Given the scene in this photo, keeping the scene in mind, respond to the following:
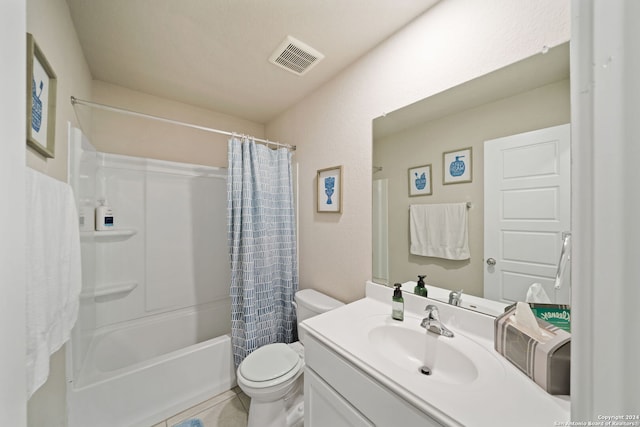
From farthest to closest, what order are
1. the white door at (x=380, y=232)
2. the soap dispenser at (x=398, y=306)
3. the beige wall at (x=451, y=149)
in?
the white door at (x=380, y=232) < the soap dispenser at (x=398, y=306) < the beige wall at (x=451, y=149)

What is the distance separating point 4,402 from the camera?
0.30m

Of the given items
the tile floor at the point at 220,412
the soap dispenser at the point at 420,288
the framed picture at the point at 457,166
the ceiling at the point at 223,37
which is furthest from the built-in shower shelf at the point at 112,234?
the framed picture at the point at 457,166

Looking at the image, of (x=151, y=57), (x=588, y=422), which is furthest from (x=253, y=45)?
(x=588, y=422)

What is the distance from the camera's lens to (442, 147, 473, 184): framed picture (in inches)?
39.8

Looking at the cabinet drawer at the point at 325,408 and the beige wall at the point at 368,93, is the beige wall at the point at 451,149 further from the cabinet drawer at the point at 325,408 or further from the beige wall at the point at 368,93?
the cabinet drawer at the point at 325,408

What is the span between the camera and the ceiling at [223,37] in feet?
3.70

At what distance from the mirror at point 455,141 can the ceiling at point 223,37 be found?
495mm

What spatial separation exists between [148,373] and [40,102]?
1.47 meters

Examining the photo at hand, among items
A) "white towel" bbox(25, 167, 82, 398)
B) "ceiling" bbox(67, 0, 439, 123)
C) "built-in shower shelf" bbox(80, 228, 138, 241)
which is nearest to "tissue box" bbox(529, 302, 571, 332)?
"ceiling" bbox(67, 0, 439, 123)

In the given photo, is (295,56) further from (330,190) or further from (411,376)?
(411,376)

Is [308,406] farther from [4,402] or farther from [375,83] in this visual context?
[375,83]

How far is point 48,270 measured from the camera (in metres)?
0.80

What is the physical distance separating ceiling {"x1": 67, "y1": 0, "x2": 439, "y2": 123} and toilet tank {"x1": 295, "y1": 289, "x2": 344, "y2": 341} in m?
1.61

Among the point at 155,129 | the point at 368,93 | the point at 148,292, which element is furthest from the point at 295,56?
the point at 148,292
